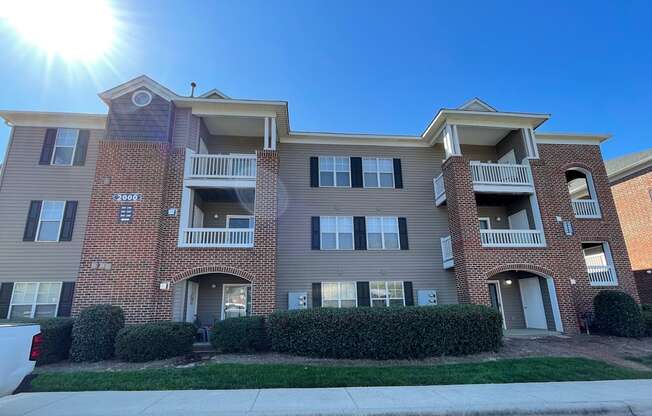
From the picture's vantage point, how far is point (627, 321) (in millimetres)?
11469

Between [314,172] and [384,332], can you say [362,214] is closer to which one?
[314,172]

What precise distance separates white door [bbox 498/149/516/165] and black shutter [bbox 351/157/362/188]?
6.88 metres

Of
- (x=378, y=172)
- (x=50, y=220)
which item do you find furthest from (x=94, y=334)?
(x=378, y=172)

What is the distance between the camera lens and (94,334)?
9.31 m

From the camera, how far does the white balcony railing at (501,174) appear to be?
13.8 m

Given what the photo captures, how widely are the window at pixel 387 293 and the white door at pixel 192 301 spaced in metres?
7.06

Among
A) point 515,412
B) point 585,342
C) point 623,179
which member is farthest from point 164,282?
point 623,179

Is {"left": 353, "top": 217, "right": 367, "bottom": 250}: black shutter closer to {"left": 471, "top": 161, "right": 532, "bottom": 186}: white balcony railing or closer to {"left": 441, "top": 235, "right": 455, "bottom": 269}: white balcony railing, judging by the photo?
{"left": 441, "top": 235, "right": 455, "bottom": 269}: white balcony railing

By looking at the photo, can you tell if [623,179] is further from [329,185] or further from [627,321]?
[329,185]

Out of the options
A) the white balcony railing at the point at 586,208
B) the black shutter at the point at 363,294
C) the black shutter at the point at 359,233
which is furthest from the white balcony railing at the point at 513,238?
the black shutter at the point at 363,294

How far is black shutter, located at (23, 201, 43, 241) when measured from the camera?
491 inches

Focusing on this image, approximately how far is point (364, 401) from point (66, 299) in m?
11.9

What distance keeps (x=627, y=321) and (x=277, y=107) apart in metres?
14.8

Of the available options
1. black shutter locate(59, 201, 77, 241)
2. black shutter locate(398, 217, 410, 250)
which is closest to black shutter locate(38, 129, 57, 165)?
black shutter locate(59, 201, 77, 241)
